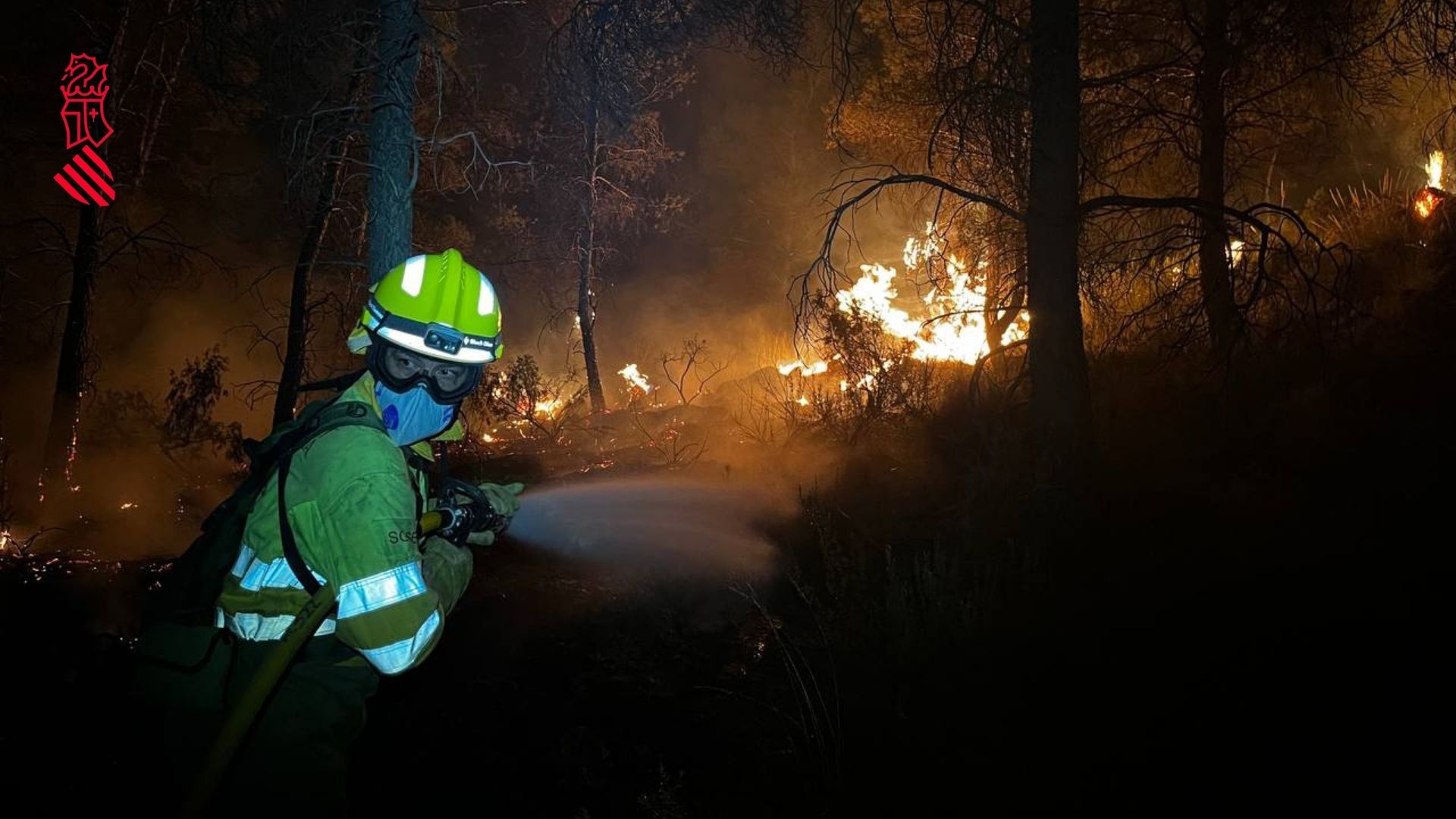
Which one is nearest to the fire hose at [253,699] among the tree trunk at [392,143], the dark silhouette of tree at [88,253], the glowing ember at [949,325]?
the tree trunk at [392,143]

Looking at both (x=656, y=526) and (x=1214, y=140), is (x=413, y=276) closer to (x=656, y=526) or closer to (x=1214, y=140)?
(x=656, y=526)

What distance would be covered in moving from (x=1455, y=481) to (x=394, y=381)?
22.4 feet

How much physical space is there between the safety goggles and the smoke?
4.77 meters

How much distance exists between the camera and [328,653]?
252 centimetres

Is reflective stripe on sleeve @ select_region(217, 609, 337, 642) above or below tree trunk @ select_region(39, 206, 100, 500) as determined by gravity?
below

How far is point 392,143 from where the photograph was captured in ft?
21.7

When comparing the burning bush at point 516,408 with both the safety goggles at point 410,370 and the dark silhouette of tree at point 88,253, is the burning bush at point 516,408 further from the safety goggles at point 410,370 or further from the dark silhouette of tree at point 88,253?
the safety goggles at point 410,370

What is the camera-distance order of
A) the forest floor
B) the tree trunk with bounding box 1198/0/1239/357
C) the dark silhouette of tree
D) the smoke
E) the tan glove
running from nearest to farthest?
the tan glove → the forest floor → the smoke → the tree trunk with bounding box 1198/0/1239/357 → the dark silhouette of tree

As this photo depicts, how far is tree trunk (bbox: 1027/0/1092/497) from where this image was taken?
21.0 ft

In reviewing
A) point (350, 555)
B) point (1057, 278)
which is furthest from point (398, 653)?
point (1057, 278)

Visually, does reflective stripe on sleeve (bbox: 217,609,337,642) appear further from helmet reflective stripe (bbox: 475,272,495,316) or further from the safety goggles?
helmet reflective stripe (bbox: 475,272,495,316)

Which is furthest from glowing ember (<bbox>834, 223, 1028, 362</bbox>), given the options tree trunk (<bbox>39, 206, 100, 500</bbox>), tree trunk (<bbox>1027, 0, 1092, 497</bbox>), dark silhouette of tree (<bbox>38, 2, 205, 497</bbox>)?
tree trunk (<bbox>39, 206, 100, 500</bbox>)

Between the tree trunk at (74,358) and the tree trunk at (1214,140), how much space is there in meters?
15.3

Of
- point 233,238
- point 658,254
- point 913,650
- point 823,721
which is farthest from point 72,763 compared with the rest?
point 658,254
